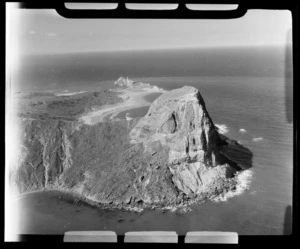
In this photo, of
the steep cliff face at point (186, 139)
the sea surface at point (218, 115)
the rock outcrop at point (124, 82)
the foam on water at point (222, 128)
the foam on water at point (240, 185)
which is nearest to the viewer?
the sea surface at point (218, 115)

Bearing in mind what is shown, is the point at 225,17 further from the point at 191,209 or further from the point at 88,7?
the point at 191,209

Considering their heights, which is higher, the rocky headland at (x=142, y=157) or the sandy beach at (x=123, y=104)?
the sandy beach at (x=123, y=104)

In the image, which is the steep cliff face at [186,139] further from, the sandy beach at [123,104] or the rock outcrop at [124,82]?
the rock outcrop at [124,82]

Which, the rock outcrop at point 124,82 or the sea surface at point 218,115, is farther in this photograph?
the rock outcrop at point 124,82

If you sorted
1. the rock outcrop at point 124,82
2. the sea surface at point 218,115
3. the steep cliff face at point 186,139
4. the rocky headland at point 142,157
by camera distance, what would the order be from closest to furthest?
the sea surface at point 218,115 < the rock outcrop at point 124,82 < the rocky headland at point 142,157 < the steep cliff face at point 186,139

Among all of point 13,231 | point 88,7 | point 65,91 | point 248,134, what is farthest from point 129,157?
point 88,7

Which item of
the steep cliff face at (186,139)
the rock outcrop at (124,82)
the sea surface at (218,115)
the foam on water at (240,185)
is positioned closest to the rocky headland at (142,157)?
the steep cliff face at (186,139)

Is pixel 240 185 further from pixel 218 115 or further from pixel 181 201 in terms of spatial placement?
→ pixel 218 115

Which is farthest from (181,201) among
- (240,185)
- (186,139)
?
(186,139)
